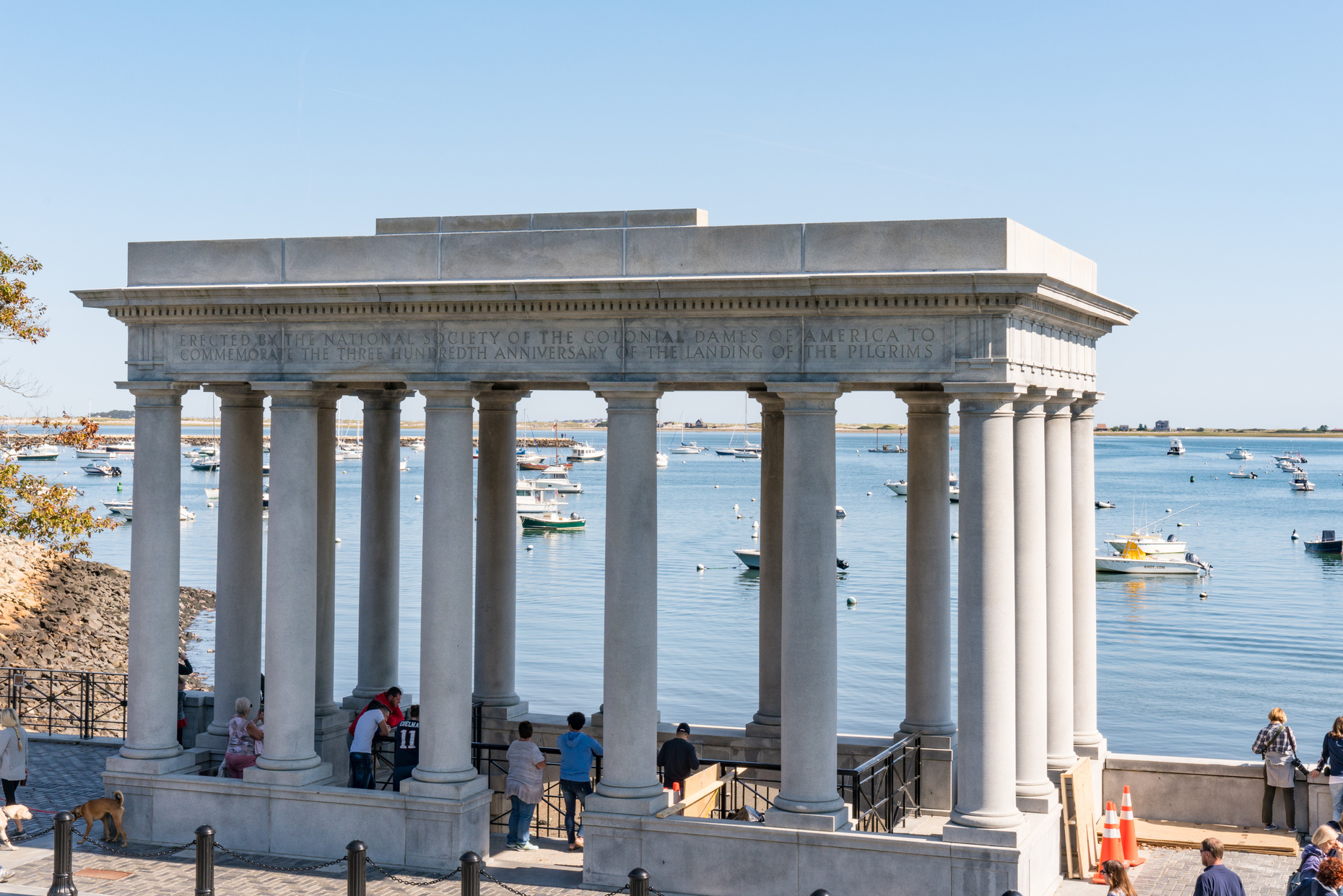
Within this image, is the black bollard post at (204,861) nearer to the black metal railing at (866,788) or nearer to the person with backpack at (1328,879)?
the black metal railing at (866,788)

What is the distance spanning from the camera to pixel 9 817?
1964cm

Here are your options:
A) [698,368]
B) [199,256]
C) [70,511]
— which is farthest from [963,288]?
[70,511]

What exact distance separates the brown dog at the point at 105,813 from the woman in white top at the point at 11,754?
6.10ft

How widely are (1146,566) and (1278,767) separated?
3233 inches

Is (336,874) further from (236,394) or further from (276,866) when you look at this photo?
(236,394)

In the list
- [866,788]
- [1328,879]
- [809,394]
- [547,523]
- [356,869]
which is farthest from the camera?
[547,523]

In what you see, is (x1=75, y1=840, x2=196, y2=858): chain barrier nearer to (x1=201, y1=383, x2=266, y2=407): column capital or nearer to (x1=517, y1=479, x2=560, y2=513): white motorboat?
(x1=201, y1=383, x2=266, y2=407): column capital

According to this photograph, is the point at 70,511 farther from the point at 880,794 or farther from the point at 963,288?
the point at 963,288

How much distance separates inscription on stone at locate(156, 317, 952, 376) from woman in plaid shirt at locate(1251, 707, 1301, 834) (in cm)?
799

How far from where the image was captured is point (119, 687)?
4466 centimetres

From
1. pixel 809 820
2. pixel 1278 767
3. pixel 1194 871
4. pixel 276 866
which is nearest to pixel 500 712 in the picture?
pixel 276 866

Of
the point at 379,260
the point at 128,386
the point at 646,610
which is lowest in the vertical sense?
the point at 646,610

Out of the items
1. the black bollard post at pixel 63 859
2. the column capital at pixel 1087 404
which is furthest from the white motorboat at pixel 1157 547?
the black bollard post at pixel 63 859

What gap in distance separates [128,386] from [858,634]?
54.5 m
